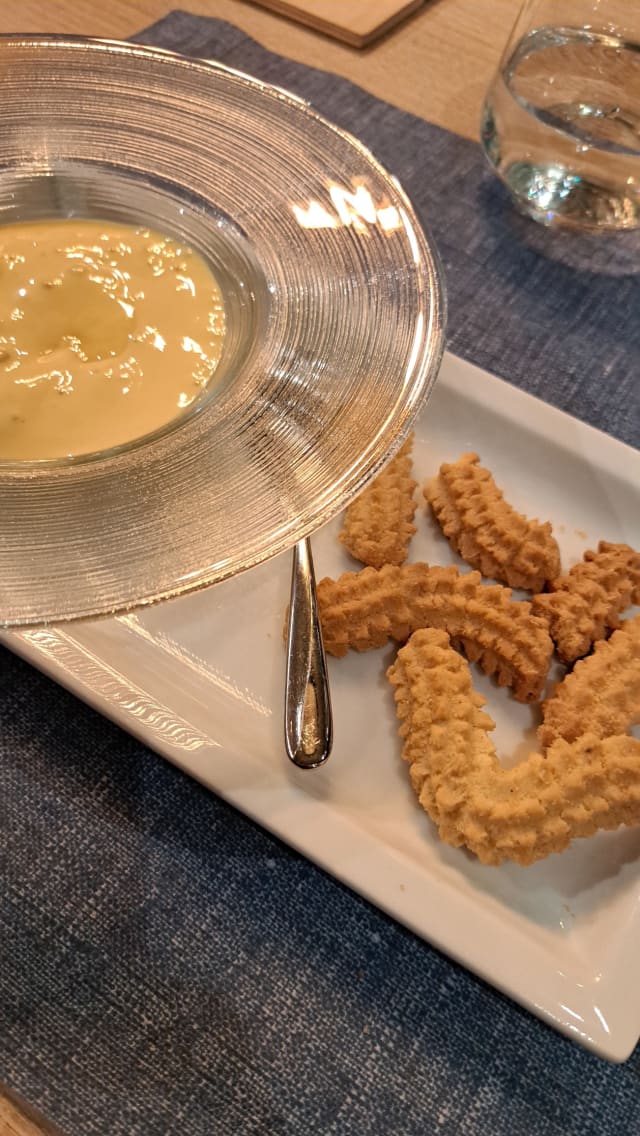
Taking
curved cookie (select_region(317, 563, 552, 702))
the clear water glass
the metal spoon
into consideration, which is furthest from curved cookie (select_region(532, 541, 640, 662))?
the clear water glass

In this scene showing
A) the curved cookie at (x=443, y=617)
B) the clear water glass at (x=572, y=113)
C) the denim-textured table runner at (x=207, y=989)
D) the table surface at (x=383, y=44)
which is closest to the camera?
the denim-textured table runner at (x=207, y=989)

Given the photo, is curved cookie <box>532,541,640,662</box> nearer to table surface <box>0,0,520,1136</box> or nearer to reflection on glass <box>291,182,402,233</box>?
reflection on glass <box>291,182,402,233</box>

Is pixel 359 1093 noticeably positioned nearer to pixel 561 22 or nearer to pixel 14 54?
pixel 14 54

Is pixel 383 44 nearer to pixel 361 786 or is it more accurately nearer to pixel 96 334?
pixel 96 334

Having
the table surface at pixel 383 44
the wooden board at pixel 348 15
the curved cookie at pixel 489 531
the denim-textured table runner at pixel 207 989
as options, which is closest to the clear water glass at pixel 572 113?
the table surface at pixel 383 44

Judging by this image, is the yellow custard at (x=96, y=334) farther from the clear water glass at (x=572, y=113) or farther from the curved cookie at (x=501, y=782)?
the clear water glass at (x=572, y=113)

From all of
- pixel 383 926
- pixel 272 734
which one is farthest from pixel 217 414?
pixel 383 926

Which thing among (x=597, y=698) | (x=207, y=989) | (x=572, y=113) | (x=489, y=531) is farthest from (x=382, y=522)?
(x=572, y=113)
